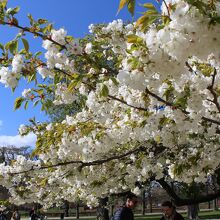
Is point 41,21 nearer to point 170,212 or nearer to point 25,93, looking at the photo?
point 25,93

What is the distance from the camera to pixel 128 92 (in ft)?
17.8

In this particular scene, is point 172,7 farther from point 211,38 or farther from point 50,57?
point 50,57

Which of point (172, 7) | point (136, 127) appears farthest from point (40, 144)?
point (172, 7)

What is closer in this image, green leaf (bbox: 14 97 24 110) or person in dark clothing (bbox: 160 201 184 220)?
green leaf (bbox: 14 97 24 110)

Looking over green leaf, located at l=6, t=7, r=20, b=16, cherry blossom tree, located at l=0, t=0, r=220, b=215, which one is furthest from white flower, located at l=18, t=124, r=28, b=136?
green leaf, located at l=6, t=7, r=20, b=16

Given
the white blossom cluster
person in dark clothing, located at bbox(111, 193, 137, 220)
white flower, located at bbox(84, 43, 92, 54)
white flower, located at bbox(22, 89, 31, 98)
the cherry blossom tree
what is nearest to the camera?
the cherry blossom tree

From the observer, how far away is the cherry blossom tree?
3.15m

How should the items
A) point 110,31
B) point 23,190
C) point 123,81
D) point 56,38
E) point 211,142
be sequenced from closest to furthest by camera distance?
point 123,81 → point 56,38 → point 110,31 → point 211,142 → point 23,190

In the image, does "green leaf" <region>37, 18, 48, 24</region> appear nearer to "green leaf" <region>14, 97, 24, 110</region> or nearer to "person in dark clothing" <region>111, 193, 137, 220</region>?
"green leaf" <region>14, 97, 24, 110</region>

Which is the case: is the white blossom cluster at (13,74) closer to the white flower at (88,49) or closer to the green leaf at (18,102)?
the green leaf at (18,102)

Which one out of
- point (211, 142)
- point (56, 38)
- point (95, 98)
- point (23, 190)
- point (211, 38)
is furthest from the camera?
point (23, 190)

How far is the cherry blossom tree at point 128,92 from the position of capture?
124 inches

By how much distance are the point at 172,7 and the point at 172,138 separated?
3.64m

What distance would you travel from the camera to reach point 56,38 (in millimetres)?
4324
